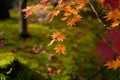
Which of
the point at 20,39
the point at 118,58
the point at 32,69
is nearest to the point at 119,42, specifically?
the point at 118,58

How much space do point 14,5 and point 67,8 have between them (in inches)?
653

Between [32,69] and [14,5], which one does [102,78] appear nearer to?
[32,69]

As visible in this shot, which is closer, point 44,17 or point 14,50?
point 14,50

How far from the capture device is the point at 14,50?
13781 mm

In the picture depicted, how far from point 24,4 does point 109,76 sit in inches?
204

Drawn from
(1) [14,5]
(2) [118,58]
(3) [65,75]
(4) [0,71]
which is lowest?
(1) [14,5]

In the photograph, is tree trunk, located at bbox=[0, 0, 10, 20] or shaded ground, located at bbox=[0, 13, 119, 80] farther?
→ tree trunk, located at bbox=[0, 0, 10, 20]

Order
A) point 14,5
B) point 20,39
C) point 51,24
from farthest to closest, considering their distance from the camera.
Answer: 1. point 14,5
2. point 51,24
3. point 20,39

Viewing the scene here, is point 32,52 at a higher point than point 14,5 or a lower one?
higher

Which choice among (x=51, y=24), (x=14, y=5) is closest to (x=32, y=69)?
(x=51, y=24)

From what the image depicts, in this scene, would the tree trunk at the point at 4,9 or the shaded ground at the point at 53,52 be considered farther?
the tree trunk at the point at 4,9

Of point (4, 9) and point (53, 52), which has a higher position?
point (4, 9)

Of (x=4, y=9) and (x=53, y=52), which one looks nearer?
(x=53, y=52)

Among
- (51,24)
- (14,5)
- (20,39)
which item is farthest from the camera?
(14,5)
